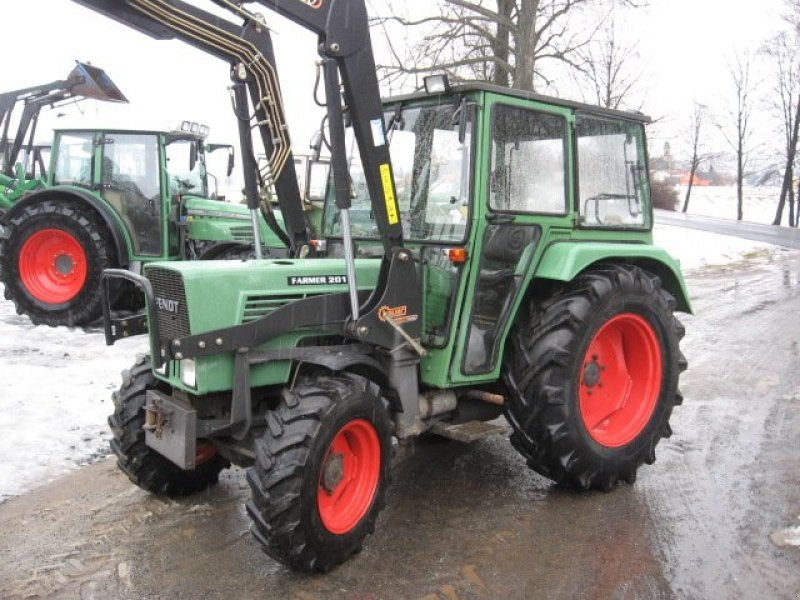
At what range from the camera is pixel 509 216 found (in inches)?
155

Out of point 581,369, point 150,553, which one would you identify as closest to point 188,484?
point 150,553

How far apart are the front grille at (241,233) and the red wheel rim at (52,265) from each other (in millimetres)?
1884

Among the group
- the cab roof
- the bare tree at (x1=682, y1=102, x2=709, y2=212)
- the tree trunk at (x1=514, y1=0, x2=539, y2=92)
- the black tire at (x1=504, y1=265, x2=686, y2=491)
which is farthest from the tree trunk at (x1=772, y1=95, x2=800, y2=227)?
the black tire at (x1=504, y1=265, x2=686, y2=491)

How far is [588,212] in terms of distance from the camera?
4.39 metres

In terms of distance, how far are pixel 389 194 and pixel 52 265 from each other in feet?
24.1

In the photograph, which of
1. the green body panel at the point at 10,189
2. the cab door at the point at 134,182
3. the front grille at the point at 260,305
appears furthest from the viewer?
the green body panel at the point at 10,189

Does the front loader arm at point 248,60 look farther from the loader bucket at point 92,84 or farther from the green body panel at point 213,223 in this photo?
the loader bucket at point 92,84

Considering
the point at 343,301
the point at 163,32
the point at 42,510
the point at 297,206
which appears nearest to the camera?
the point at 163,32

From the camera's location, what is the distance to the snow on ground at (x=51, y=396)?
4.70 meters

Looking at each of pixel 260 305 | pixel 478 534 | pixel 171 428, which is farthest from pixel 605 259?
pixel 171 428

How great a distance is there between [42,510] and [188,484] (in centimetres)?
79

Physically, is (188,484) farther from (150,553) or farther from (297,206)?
(297,206)

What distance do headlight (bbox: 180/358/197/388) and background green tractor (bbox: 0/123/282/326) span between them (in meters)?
5.84

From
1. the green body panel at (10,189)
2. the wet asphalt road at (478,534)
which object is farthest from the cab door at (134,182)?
the wet asphalt road at (478,534)
